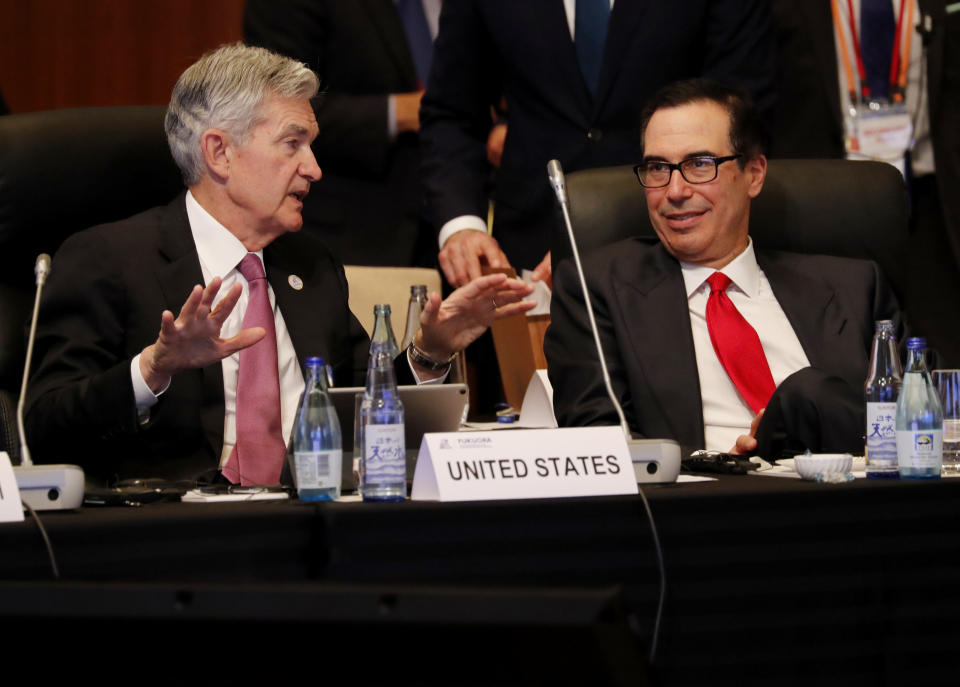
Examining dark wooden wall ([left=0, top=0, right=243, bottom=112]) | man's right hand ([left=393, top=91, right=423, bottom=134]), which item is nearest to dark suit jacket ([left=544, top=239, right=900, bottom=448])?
man's right hand ([left=393, top=91, right=423, bottom=134])

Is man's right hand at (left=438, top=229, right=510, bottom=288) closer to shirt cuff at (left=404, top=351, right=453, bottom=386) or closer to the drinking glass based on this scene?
shirt cuff at (left=404, top=351, right=453, bottom=386)

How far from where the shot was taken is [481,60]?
3080 millimetres

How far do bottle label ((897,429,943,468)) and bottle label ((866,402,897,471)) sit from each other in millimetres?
62

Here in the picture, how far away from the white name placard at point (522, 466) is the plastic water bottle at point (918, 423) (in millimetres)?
374

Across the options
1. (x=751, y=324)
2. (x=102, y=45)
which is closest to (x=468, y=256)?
(x=751, y=324)

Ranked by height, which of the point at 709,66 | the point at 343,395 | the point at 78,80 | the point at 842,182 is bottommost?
the point at 343,395

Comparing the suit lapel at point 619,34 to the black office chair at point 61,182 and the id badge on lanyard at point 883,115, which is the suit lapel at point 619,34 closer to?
the id badge on lanyard at point 883,115

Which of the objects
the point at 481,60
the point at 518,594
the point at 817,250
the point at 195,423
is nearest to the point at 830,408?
the point at 817,250

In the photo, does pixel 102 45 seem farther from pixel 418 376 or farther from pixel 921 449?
pixel 921 449

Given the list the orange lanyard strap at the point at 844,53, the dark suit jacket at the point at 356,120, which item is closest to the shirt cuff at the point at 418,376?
the dark suit jacket at the point at 356,120

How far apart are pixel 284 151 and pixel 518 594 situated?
1.55 metres

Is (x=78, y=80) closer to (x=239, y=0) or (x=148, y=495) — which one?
(x=239, y=0)

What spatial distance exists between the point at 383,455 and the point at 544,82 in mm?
1690

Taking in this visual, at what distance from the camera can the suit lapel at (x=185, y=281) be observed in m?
2.08
